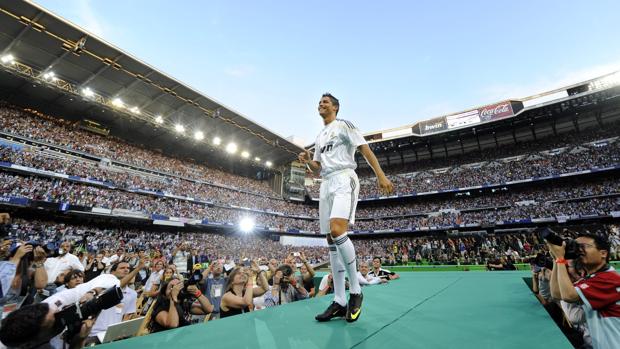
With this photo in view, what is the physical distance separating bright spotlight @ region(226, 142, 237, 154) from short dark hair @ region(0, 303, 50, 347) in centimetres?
3139

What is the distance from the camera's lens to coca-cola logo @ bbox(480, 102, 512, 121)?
28312 millimetres

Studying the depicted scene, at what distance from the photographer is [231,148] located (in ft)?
105

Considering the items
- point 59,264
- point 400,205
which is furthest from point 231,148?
point 59,264

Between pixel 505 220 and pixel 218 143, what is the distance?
32.0 metres

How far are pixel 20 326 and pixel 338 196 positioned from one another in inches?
89.4

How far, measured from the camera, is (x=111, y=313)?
3.72 m

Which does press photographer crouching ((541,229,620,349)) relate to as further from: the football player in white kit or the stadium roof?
the stadium roof

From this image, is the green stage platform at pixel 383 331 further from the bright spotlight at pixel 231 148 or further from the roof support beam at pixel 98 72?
the bright spotlight at pixel 231 148

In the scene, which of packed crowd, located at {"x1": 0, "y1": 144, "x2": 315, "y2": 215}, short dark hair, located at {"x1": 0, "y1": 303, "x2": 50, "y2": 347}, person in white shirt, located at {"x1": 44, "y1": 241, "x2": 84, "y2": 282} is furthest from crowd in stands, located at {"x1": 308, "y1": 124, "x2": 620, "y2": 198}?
short dark hair, located at {"x1": 0, "y1": 303, "x2": 50, "y2": 347}

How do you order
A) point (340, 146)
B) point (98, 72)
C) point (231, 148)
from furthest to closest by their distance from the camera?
point (231, 148) → point (98, 72) → point (340, 146)

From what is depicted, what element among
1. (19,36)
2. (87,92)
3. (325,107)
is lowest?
(325,107)

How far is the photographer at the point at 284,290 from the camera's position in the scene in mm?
4820

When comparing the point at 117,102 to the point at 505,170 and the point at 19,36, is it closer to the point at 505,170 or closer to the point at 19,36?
the point at 19,36

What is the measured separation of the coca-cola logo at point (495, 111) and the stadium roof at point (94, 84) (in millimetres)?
25484
